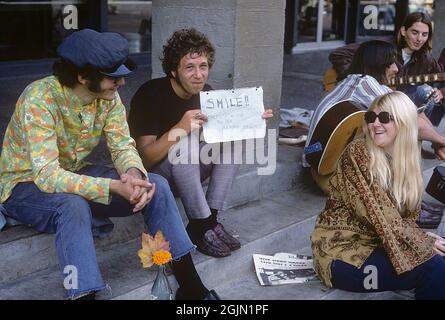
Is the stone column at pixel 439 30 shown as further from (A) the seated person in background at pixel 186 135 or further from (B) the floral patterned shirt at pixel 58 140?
(B) the floral patterned shirt at pixel 58 140

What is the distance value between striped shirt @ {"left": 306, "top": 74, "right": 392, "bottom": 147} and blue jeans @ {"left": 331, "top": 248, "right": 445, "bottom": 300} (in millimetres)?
1422

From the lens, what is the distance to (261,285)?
359 centimetres

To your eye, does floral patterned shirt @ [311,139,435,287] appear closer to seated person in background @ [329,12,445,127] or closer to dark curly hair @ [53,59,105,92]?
dark curly hair @ [53,59,105,92]

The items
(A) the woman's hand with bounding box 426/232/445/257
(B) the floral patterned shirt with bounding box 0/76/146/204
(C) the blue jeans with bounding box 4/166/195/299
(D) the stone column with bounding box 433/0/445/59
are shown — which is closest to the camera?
(C) the blue jeans with bounding box 4/166/195/299

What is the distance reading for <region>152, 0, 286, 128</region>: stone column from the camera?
422cm

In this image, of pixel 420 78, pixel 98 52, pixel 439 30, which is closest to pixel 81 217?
pixel 98 52

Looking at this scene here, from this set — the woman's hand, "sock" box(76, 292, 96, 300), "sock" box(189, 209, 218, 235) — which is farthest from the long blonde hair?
"sock" box(76, 292, 96, 300)

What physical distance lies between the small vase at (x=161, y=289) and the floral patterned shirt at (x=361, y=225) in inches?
33.0

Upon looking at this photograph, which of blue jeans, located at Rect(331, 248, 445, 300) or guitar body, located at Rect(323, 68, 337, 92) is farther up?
guitar body, located at Rect(323, 68, 337, 92)

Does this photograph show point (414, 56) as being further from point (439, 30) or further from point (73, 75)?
point (73, 75)

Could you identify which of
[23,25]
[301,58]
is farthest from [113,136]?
[301,58]

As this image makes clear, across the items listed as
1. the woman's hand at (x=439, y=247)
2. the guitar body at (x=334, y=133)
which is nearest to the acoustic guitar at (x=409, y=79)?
the guitar body at (x=334, y=133)

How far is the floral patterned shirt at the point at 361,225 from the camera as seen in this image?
10.2 ft

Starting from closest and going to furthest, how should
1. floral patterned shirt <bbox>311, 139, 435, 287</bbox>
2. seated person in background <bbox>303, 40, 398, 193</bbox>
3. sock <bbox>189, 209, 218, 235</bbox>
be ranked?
1. floral patterned shirt <bbox>311, 139, 435, 287</bbox>
2. sock <bbox>189, 209, 218, 235</bbox>
3. seated person in background <bbox>303, 40, 398, 193</bbox>
